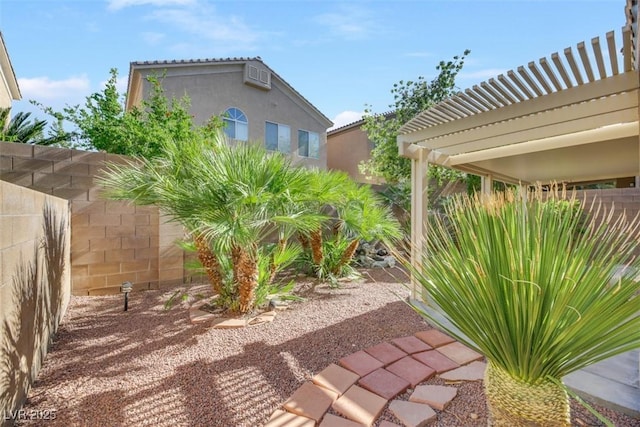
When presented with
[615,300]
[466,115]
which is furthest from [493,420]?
[466,115]

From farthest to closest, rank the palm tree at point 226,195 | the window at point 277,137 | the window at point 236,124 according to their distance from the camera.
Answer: the window at point 277,137 → the window at point 236,124 → the palm tree at point 226,195

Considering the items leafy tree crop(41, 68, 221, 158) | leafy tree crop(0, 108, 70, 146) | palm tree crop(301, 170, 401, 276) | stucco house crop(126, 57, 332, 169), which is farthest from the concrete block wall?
leafy tree crop(0, 108, 70, 146)

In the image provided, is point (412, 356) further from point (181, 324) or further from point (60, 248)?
point (60, 248)

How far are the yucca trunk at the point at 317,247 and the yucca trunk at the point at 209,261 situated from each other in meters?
2.26

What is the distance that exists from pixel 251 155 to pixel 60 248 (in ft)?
9.40

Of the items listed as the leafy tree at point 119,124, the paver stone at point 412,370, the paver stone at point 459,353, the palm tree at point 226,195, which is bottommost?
the paver stone at point 459,353

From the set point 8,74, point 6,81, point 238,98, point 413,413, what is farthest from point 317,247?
point 6,81

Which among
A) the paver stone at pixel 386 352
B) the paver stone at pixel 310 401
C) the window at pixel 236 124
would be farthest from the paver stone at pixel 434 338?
the window at pixel 236 124

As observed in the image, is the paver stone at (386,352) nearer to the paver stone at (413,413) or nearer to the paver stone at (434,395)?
the paver stone at (434,395)

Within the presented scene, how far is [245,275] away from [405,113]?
31.4ft

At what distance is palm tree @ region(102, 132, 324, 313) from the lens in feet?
12.1

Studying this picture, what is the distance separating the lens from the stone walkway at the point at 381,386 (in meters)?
2.30

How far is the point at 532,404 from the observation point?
158 cm

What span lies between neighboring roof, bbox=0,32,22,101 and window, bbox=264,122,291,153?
9.51 m
